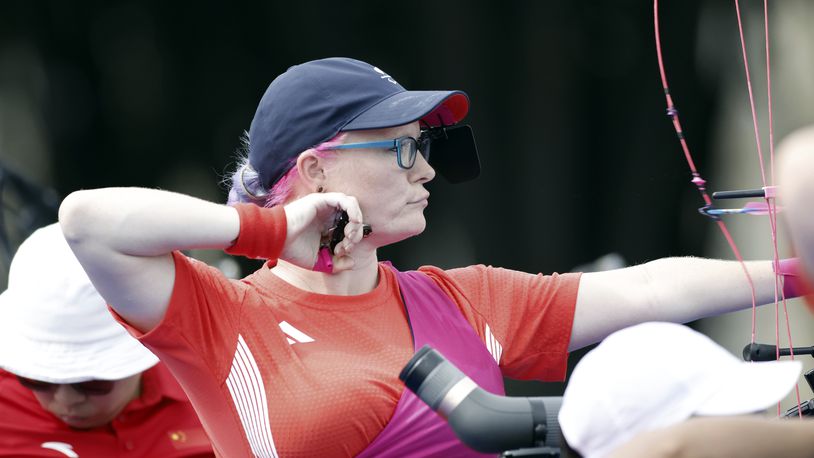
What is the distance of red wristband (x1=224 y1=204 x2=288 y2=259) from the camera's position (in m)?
1.94

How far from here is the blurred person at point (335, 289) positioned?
1.95 meters

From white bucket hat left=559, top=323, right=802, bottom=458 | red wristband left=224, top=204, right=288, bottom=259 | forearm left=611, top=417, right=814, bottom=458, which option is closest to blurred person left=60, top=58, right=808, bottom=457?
red wristband left=224, top=204, right=288, bottom=259

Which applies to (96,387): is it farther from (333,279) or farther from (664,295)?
(664,295)

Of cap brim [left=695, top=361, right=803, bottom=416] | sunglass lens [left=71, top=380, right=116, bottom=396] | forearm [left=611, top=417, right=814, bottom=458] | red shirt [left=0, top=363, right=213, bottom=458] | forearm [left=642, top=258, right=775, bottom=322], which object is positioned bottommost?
red shirt [left=0, top=363, right=213, bottom=458]

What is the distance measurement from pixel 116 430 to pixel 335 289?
929 millimetres

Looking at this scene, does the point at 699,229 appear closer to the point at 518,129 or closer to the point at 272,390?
the point at 518,129

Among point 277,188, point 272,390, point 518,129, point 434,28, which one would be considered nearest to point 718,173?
point 518,129

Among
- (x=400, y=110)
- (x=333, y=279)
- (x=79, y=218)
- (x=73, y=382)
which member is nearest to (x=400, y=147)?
(x=400, y=110)

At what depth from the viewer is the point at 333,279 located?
2.16 m

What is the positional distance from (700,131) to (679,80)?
161 mm

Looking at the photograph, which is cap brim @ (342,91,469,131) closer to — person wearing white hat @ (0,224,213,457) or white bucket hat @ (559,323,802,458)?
white bucket hat @ (559,323,802,458)

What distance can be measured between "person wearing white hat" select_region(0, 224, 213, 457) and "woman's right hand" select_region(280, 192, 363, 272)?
883mm

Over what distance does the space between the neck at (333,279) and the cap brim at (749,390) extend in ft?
2.88

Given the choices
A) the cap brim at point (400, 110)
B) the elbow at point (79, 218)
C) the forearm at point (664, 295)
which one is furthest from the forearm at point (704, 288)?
the elbow at point (79, 218)
